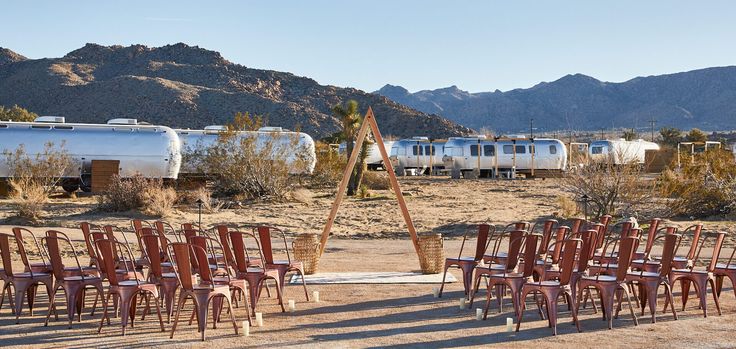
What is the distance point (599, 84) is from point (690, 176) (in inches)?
4970

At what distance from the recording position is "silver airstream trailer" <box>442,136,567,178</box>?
139 feet

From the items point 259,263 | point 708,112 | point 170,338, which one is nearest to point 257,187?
point 259,263

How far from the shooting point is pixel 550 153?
42.2m

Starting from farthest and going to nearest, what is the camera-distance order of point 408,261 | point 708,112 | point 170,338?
1. point 708,112
2. point 408,261
3. point 170,338

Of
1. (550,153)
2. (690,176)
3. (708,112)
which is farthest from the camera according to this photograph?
(708,112)

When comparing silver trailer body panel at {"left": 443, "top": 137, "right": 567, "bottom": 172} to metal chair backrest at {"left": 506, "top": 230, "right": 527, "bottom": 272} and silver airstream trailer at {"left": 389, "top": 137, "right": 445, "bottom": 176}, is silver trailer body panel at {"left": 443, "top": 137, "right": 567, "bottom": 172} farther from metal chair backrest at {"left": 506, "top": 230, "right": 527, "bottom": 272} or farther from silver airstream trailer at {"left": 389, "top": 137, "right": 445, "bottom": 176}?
metal chair backrest at {"left": 506, "top": 230, "right": 527, "bottom": 272}

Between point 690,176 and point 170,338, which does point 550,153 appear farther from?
point 170,338

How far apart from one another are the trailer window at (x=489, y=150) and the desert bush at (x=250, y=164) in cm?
1489

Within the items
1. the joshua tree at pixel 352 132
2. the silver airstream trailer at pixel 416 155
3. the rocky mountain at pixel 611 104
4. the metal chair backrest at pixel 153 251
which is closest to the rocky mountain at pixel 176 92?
the silver airstream trailer at pixel 416 155

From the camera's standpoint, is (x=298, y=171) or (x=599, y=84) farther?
(x=599, y=84)

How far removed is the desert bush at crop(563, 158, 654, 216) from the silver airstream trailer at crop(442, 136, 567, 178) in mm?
22065

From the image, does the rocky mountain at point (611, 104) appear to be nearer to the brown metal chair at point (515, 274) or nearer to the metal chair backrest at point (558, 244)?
the metal chair backrest at point (558, 244)

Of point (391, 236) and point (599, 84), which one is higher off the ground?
point (599, 84)

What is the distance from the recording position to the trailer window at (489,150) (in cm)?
4241
